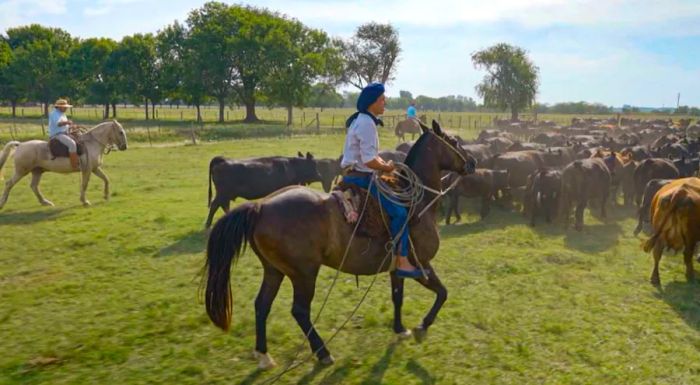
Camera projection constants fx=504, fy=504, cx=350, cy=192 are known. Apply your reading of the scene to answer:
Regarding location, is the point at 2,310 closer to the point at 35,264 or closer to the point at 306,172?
the point at 35,264

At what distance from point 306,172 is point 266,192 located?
124cm

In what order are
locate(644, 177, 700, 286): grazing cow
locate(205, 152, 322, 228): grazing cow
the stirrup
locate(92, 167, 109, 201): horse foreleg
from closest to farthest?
1. the stirrup
2. locate(644, 177, 700, 286): grazing cow
3. locate(205, 152, 322, 228): grazing cow
4. locate(92, 167, 109, 201): horse foreleg

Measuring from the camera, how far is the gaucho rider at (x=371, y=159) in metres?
5.18

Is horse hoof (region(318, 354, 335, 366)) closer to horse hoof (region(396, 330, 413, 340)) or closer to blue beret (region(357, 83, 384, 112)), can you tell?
horse hoof (region(396, 330, 413, 340))

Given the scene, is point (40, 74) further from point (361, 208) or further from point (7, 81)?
point (361, 208)

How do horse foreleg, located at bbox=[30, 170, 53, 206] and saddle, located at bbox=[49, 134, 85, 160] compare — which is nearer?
saddle, located at bbox=[49, 134, 85, 160]

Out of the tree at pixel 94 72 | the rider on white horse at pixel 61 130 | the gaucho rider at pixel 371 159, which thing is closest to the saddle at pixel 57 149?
the rider on white horse at pixel 61 130

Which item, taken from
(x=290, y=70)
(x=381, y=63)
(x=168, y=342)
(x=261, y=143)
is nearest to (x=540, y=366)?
(x=168, y=342)

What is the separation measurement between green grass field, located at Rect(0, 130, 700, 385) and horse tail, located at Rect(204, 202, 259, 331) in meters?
0.55

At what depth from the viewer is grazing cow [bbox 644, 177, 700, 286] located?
744cm

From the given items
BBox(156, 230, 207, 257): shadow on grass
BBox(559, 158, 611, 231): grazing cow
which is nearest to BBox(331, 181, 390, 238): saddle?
BBox(156, 230, 207, 257): shadow on grass

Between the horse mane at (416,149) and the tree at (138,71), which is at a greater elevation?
the tree at (138,71)

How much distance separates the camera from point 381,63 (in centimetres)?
6800

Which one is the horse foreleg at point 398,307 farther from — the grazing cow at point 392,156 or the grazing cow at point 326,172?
the grazing cow at point 392,156
